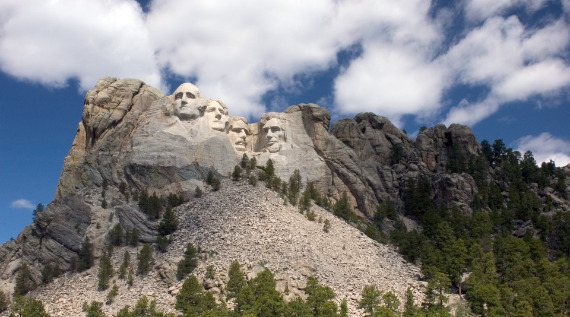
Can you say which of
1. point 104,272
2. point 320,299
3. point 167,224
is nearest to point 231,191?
point 167,224

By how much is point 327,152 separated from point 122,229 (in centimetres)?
3405

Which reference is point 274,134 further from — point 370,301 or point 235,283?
point 370,301

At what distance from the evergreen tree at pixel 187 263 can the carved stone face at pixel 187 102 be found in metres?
30.4

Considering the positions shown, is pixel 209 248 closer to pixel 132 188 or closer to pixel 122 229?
pixel 122 229

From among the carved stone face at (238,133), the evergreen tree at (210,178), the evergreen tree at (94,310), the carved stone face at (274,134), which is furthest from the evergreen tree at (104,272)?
the carved stone face at (274,134)

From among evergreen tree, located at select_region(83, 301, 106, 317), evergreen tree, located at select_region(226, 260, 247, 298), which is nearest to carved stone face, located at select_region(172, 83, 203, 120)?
evergreen tree, located at select_region(226, 260, 247, 298)

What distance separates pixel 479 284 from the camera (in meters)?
79.6

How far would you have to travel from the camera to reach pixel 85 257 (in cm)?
8688

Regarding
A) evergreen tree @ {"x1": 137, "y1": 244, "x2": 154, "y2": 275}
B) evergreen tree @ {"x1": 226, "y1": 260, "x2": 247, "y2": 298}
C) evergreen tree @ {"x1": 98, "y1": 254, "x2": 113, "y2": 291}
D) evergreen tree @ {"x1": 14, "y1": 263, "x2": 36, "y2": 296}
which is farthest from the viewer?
evergreen tree @ {"x1": 14, "y1": 263, "x2": 36, "y2": 296}

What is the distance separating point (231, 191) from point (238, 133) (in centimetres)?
1683

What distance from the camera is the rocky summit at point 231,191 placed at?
3228 inches

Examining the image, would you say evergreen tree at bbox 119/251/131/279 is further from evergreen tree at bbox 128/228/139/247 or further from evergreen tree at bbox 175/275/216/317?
evergreen tree at bbox 175/275/216/317

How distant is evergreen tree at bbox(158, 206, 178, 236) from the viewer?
90875 mm

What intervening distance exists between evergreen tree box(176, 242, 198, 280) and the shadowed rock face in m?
9.60
